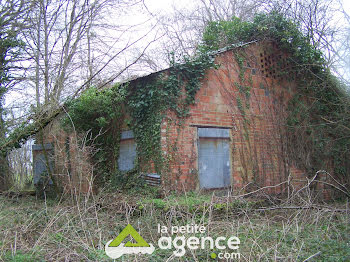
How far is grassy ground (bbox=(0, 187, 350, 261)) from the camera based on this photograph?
15.9 ft

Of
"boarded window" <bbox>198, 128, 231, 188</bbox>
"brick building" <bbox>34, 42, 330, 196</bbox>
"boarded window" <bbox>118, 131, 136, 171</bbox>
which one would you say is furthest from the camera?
"boarded window" <bbox>118, 131, 136, 171</bbox>

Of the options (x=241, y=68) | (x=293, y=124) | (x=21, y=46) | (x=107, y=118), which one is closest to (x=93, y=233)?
(x=107, y=118)

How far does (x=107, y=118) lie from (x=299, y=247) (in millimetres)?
5943

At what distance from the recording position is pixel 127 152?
9078 mm

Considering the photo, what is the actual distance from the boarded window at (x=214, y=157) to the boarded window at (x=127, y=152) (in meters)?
1.79

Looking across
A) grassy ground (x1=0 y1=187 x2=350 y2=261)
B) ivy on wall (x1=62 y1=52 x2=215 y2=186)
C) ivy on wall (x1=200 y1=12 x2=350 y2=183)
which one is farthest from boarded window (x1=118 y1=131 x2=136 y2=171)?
ivy on wall (x1=200 y1=12 x2=350 y2=183)

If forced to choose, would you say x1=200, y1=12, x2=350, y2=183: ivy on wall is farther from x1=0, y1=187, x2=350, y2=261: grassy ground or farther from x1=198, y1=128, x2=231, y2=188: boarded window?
x1=0, y1=187, x2=350, y2=261: grassy ground

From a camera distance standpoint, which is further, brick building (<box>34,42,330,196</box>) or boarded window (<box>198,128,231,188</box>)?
boarded window (<box>198,128,231,188</box>)

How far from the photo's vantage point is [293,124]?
34.4ft

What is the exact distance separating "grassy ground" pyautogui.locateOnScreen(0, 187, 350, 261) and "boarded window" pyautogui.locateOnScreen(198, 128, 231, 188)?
140 cm

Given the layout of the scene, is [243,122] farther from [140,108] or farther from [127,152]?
[127,152]

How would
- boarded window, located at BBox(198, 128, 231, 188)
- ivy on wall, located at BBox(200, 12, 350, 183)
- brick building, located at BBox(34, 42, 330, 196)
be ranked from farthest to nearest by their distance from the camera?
ivy on wall, located at BBox(200, 12, 350, 183), boarded window, located at BBox(198, 128, 231, 188), brick building, located at BBox(34, 42, 330, 196)

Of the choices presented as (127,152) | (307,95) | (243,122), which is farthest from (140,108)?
(307,95)

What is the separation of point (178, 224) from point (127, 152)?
3746 millimetres
